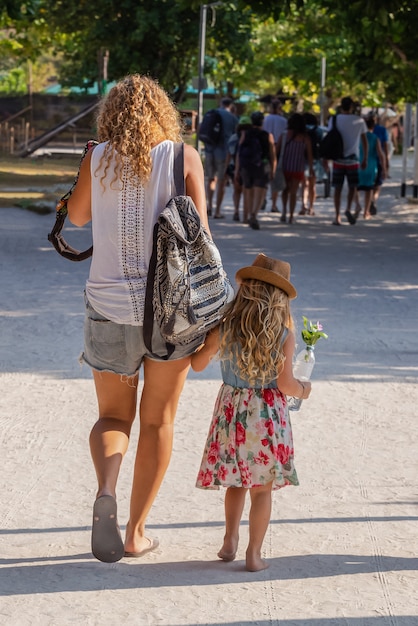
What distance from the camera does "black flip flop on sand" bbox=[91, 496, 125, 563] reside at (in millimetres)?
4098

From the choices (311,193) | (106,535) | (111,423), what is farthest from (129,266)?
(311,193)

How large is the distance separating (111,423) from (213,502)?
882 mm

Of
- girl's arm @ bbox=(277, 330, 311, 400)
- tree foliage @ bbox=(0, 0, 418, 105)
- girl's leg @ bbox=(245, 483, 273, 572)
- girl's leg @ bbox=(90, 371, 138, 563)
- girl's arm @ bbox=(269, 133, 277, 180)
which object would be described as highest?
tree foliage @ bbox=(0, 0, 418, 105)

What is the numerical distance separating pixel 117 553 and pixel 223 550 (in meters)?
0.52

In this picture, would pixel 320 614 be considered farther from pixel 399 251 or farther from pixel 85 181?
pixel 399 251

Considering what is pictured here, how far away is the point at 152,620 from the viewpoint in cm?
386

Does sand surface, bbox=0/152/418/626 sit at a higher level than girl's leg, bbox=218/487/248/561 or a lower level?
lower

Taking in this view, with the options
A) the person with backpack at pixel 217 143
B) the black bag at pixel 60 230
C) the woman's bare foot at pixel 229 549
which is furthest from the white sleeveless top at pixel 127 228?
the person with backpack at pixel 217 143

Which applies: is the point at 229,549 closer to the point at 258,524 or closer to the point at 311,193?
the point at 258,524

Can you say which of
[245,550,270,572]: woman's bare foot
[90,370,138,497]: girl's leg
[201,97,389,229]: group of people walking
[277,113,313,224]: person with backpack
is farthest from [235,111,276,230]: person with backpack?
[245,550,270,572]: woman's bare foot

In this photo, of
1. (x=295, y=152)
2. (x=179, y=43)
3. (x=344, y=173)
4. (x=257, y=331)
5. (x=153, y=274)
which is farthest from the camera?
(x=179, y=43)

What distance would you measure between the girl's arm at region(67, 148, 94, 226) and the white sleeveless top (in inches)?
2.4

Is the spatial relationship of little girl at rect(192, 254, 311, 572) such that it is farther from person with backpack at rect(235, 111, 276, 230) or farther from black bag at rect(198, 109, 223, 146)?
black bag at rect(198, 109, 223, 146)

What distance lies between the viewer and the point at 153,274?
4.22 metres
